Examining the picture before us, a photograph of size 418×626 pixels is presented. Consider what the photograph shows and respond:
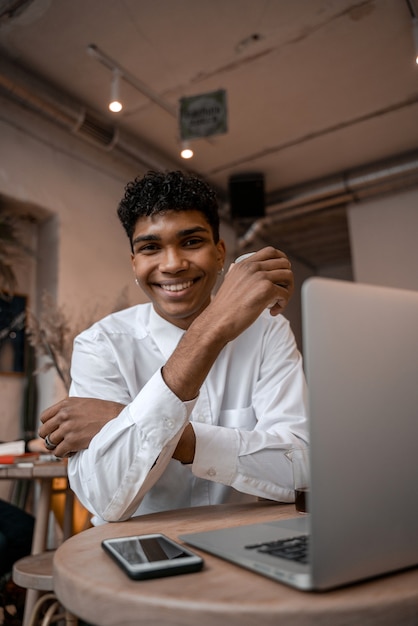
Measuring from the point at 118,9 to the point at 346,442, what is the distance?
10.7ft

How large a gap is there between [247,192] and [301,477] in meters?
4.57

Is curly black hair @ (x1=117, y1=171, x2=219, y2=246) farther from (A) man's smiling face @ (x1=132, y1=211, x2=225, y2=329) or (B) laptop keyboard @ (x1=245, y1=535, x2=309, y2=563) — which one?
(B) laptop keyboard @ (x1=245, y1=535, x2=309, y2=563)

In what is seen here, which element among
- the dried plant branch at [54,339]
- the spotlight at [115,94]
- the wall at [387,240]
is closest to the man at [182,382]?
the dried plant branch at [54,339]

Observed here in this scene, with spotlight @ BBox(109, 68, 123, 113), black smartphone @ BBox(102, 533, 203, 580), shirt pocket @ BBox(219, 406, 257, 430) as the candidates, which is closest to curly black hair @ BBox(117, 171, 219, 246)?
shirt pocket @ BBox(219, 406, 257, 430)

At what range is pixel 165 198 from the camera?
1.29 m

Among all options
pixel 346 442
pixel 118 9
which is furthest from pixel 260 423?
pixel 118 9

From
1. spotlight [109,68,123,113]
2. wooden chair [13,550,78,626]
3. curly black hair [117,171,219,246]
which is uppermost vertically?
spotlight [109,68,123,113]

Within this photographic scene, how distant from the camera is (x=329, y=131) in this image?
4.50m

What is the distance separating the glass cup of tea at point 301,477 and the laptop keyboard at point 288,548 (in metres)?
0.27

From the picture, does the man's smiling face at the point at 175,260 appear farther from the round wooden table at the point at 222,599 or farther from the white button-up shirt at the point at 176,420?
the round wooden table at the point at 222,599

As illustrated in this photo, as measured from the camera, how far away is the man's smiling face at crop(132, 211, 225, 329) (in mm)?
1304

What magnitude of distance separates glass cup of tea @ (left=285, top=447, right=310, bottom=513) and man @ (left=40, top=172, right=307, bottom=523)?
0.08 m

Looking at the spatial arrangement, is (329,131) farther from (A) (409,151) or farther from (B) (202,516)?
(B) (202,516)

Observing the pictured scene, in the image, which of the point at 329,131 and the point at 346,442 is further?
the point at 329,131
